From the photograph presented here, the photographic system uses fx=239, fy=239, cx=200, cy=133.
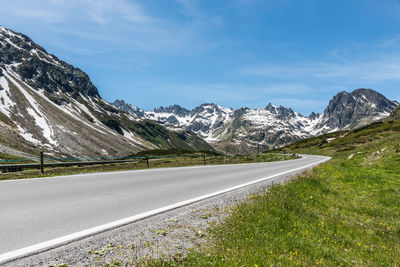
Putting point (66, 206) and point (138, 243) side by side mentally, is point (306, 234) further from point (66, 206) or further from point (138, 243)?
point (66, 206)

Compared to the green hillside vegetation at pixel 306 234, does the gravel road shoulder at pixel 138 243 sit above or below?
above

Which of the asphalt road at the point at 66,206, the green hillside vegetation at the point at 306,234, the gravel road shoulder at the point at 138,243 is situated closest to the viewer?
the gravel road shoulder at the point at 138,243

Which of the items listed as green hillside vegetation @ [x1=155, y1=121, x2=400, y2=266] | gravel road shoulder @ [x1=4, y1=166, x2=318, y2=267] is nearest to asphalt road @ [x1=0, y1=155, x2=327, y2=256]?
gravel road shoulder @ [x1=4, y1=166, x2=318, y2=267]

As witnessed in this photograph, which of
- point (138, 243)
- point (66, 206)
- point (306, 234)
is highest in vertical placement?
point (66, 206)

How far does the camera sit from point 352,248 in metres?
6.13

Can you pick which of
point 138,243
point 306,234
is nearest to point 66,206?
point 138,243

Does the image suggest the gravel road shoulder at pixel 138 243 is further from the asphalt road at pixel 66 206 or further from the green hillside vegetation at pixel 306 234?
the asphalt road at pixel 66 206

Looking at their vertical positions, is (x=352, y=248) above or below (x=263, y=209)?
below

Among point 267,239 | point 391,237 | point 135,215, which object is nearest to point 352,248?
point 391,237

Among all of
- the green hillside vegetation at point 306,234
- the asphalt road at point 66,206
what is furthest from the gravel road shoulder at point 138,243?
the asphalt road at point 66,206

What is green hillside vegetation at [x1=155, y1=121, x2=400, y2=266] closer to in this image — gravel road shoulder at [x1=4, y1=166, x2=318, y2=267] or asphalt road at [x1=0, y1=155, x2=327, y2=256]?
gravel road shoulder at [x1=4, y1=166, x2=318, y2=267]

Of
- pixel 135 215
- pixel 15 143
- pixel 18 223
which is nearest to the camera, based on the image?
pixel 18 223

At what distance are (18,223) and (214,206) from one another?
222 inches

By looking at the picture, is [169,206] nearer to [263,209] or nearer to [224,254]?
[263,209]
